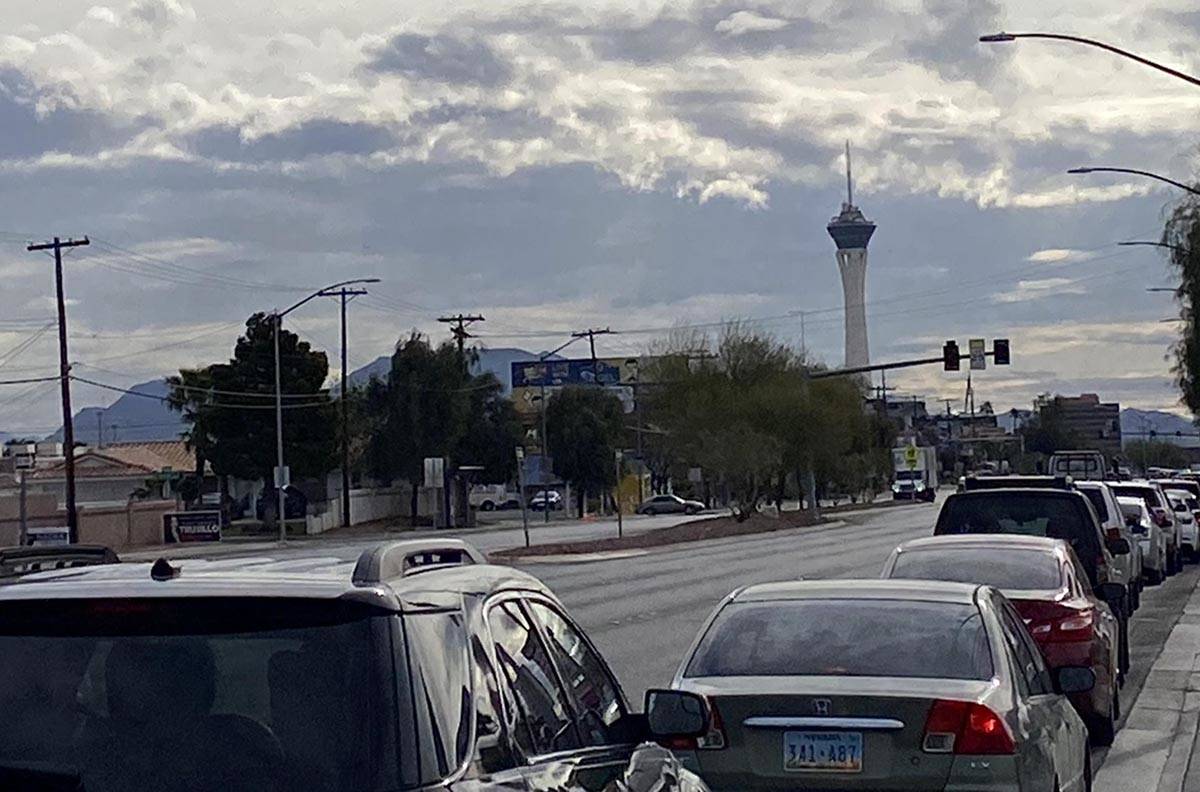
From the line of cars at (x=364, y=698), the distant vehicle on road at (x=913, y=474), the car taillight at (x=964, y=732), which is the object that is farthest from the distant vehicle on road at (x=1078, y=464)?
the distant vehicle on road at (x=913, y=474)

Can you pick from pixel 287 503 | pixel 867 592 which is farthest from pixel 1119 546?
pixel 287 503

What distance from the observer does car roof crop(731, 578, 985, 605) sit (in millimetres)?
9125

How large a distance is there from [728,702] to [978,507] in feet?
35.5

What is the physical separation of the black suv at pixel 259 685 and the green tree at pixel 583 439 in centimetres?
10097

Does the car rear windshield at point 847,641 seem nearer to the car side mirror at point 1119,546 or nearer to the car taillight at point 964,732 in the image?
the car taillight at point 964,732

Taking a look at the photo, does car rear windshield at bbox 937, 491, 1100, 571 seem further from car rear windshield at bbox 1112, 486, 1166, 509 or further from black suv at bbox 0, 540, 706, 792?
car rear windshield at bbox 1112, 486, 1166, 509

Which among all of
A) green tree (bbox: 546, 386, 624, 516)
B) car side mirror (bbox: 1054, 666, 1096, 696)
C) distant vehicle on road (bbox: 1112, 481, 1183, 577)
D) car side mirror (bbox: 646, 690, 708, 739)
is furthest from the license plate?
green tree (bbox: 546, 386, 624, 516)

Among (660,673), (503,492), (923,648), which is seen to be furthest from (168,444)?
(923,648)

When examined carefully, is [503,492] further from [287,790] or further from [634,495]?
[287,790]

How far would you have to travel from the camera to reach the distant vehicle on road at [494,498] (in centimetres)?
12175

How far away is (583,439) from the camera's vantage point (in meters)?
106

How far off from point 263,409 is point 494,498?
43.2 meters

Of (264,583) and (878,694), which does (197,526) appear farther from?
(264,583)

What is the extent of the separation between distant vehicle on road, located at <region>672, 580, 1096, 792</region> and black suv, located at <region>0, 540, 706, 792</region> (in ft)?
11.5
